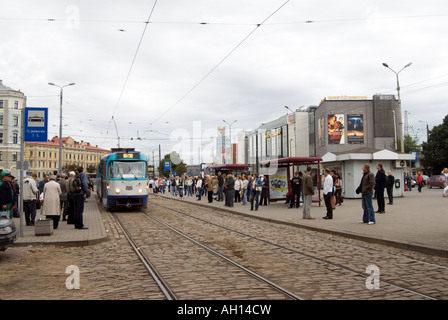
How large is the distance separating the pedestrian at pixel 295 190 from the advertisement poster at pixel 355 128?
5362 centimetres

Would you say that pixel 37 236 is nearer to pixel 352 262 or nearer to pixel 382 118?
pixel 352 262

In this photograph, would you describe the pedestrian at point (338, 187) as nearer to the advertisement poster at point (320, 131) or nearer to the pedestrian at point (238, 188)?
the pedestrian at point (238, 188)

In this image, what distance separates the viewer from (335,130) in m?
71.5

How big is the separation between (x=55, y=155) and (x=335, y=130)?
3130 inches

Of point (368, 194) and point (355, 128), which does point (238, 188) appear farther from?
point (355, 128)

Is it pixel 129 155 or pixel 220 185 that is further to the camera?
pixel 220 185

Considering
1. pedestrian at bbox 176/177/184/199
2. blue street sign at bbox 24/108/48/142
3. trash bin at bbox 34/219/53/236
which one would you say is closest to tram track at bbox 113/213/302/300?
trash bin at bbox 34/219/53/236

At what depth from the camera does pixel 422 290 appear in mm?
5867

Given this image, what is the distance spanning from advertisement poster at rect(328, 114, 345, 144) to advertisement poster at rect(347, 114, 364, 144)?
1515 mm

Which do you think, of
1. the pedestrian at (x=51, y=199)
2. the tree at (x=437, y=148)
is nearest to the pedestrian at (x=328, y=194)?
the pedestrian at (x=51, y=199)

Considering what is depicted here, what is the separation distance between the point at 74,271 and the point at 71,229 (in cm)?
629

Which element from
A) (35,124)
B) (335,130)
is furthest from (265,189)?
(335,130)

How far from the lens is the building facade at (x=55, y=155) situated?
105 metres
